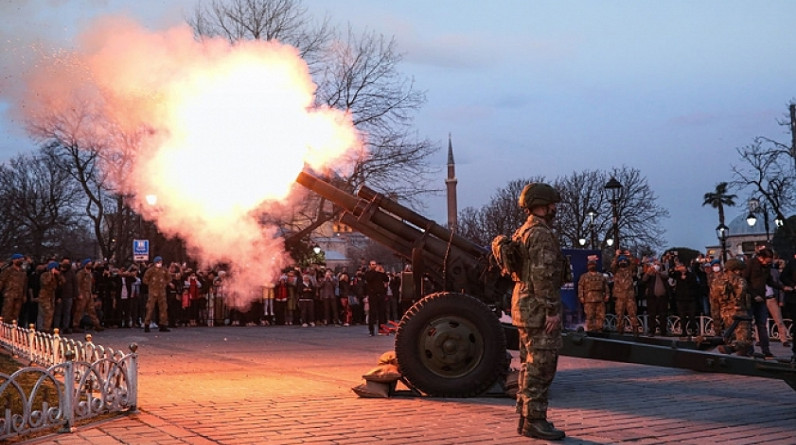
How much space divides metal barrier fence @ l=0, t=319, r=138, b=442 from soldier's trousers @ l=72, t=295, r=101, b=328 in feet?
36.3

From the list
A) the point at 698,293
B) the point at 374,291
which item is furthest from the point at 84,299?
the point at 698,293

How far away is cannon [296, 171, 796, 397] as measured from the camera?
890cm

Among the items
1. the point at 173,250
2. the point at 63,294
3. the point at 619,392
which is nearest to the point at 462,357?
the point at 619,392

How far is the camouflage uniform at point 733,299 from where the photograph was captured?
12609 millimetres

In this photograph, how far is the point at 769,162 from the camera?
39.2 metres

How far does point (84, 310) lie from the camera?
70.0ft

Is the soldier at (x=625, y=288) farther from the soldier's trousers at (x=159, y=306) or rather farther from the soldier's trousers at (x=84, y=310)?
the soldier's trousers at (x=84, y=310)

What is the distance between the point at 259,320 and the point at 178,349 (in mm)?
10036

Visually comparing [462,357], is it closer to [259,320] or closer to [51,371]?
[51,371]

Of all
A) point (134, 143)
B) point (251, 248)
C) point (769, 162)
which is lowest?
point (251, 248)

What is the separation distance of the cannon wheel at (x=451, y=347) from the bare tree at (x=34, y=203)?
47.5m

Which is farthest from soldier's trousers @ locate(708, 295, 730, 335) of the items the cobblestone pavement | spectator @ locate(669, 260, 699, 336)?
spectator @ locate(669, 260, 699, 336)

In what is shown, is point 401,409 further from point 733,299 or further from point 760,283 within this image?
point 760,283

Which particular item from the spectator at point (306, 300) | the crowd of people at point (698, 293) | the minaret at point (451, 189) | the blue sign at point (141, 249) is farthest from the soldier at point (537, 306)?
the minaret at point (451, 189)
